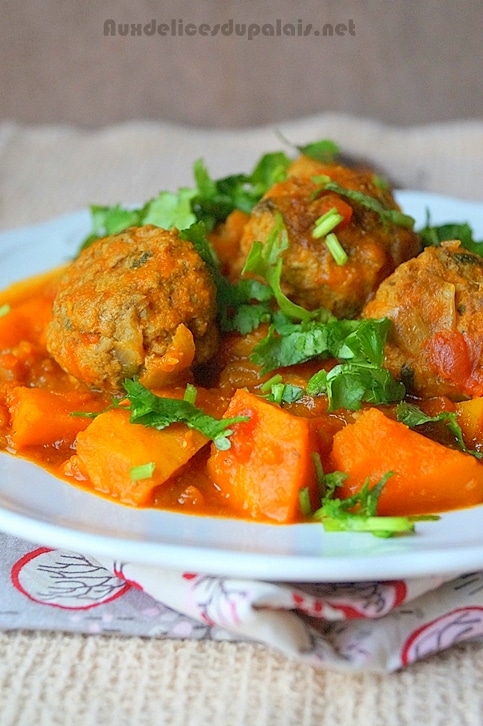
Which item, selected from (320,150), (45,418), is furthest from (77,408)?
(320,150)

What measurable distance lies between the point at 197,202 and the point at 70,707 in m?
2.86

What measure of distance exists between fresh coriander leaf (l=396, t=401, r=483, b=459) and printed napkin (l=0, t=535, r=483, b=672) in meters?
0.57

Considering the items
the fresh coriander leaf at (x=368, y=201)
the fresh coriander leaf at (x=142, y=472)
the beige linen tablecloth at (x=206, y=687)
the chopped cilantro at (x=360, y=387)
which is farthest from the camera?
the fresh coriander leaf at (x=368, y=201)

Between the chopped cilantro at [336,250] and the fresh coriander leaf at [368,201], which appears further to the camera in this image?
the fresh coriander leaf at [368,201]

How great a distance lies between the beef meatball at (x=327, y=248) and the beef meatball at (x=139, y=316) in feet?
1.40

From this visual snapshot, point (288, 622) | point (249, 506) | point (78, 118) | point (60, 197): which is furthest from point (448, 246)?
point (78, 118)

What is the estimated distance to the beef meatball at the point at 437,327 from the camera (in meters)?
3.63

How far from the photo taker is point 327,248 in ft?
Answer: 13.2

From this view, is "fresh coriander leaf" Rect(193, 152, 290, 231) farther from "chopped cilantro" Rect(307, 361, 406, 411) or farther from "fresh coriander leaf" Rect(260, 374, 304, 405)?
"chopped cilantro" Rect(307, 361, 406, 411)

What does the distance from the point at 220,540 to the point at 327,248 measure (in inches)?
61.8

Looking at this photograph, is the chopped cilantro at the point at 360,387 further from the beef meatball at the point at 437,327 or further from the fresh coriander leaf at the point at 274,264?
Answer: the fresh coriander leaf at the point at 274,264

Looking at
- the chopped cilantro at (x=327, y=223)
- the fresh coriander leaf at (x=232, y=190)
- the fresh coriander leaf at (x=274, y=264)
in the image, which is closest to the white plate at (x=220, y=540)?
the fresh coriander leaf at (x=274, y=264)

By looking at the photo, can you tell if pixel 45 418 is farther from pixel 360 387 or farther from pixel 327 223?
pixel 327 223

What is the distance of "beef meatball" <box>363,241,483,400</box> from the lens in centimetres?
363
